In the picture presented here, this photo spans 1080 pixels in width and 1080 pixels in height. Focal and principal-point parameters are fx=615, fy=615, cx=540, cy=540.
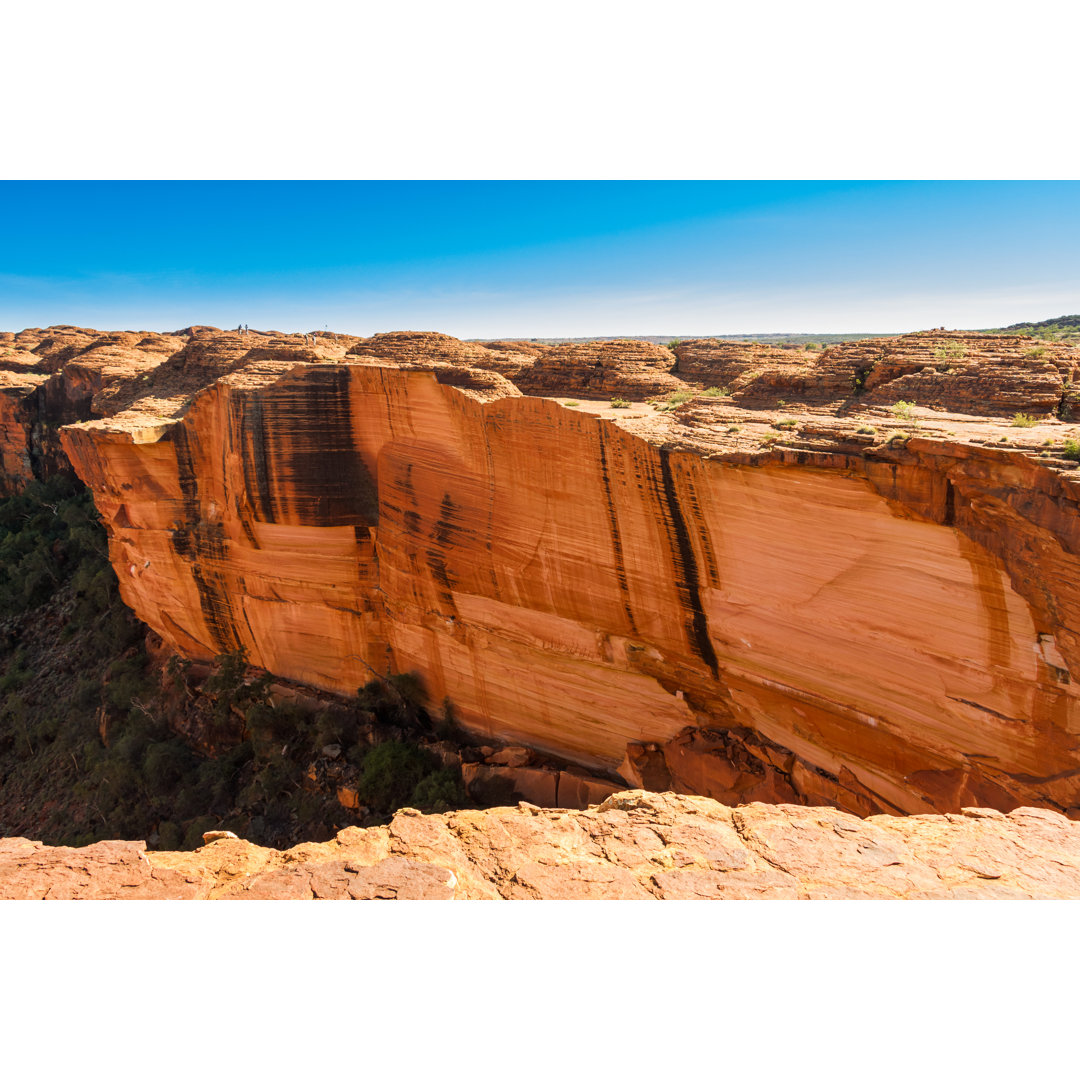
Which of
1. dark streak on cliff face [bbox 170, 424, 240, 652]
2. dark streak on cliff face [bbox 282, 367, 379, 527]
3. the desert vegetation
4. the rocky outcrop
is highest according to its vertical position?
the rocky outcrop

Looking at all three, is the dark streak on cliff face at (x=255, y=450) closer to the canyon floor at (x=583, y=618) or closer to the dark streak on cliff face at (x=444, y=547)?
the canyon floor at (x=583, y=618)

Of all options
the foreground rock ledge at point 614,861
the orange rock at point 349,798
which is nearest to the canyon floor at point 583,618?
the foreground rock ledge at point 614,861

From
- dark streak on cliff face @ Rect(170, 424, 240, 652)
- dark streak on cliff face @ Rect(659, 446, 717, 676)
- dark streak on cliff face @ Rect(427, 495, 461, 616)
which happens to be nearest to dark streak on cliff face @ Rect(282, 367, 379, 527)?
dark streak on cliff face @ Rect(427, 495, 461, 616)

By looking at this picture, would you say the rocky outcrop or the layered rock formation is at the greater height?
the rocky outcrop

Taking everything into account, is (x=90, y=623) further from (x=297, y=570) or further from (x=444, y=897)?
(x=444, y=897)

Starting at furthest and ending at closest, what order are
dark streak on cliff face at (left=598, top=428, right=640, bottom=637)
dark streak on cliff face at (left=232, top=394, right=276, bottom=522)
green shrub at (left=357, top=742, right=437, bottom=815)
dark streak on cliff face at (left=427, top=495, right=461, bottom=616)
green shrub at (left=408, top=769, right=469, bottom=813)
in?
dark streak on cliff face at (left=232, top=394, right=276, bottom=522), green shrub at (left=357, top=742, right=437, bottom=815), dark streak on cliff face at (left=427, top=495, right=461, bottom=616), green shrub at (left=408, top=769, right=469, bottom=813), dark streak on cliff face at (left=598, top=428, right=640, bottom=637)

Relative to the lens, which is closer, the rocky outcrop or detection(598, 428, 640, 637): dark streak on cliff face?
Result: detection(598, 428, 640, 637): dark streak on cliff face

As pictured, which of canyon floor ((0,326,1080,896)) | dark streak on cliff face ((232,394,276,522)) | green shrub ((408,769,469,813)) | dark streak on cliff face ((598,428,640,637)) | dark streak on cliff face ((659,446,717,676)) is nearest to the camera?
canyon floor ((0,326,1080,896))

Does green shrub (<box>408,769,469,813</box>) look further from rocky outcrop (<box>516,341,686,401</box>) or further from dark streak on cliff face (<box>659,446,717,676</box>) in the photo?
rocky outcrop (<box>516,341,686,401</box>)

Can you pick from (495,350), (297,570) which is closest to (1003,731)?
(297,570)

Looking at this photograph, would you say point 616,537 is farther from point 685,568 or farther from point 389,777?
point 389,777
